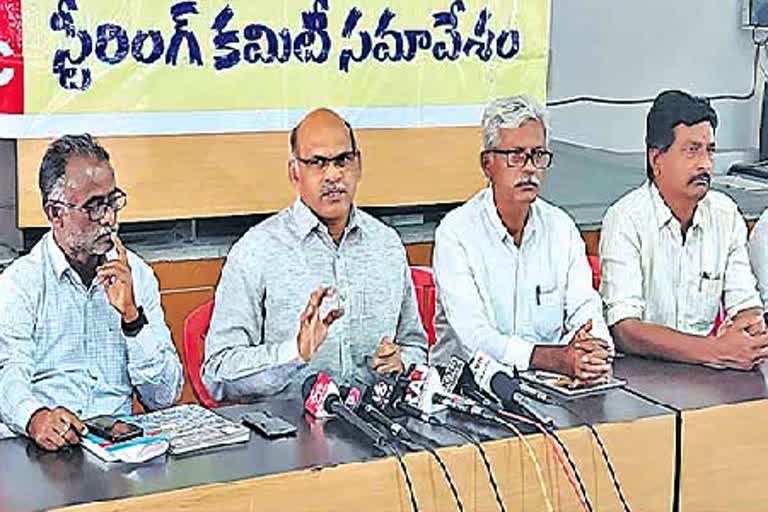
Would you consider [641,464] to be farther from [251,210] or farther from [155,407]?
[251,210]

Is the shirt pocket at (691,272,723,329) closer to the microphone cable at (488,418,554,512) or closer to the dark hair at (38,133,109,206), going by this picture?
the microphone cable at (488,418,554,512)

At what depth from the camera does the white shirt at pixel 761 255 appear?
10.2 feet

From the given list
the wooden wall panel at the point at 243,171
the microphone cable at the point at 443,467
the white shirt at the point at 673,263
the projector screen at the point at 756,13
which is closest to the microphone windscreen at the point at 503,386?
the microphone cable at the point at 443,467

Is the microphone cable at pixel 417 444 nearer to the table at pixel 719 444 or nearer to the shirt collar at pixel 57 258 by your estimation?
Result: the table at pixel 719 444

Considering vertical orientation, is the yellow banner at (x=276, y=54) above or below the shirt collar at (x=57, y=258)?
above

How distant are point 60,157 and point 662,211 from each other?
126cm

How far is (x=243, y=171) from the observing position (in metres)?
3.48

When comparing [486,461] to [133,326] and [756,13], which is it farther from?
[756,13]

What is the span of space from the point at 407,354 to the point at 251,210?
94 centimetres

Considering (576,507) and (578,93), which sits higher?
(578,93)

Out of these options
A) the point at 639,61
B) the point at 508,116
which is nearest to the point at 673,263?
the point at 508,116

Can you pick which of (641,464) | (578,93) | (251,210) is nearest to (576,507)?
(641,464)

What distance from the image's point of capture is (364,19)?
3504 mm

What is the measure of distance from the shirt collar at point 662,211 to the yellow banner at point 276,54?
0.91 m
